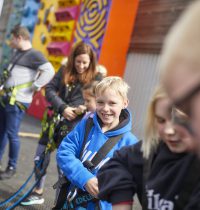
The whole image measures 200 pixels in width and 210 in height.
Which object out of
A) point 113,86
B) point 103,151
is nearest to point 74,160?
point 103,151

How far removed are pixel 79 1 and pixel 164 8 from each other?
7.74 feet

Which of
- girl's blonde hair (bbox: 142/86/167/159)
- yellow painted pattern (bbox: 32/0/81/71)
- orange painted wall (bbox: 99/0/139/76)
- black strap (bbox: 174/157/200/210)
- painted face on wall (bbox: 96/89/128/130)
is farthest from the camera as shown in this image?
yellow painted pattern (bbox: 32/0/81/71)

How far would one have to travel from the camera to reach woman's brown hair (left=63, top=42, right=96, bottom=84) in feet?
12.6

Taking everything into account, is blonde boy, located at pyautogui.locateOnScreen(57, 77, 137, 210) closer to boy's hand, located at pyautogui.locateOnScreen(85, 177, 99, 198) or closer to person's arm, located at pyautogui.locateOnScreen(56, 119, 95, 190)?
person's arm, located at pyautogui.locateOnScreen(56, 119, 95, 190)

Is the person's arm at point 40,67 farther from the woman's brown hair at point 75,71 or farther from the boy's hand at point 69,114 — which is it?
the boy's hand at point 69,114

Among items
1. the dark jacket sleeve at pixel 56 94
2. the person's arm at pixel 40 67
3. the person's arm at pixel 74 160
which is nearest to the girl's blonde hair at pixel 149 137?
the person's arm at pixel 74 160

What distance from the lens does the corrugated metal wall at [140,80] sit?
8.81 meters

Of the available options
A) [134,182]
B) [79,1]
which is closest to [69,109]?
[134,182]

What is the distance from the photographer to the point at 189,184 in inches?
44.8

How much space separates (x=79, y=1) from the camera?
1036 centimetres

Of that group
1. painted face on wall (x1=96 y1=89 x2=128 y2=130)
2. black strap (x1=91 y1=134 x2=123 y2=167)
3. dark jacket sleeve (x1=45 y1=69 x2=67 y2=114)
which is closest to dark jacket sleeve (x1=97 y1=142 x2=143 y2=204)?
black strap (x1=91 y1=134 x2=123 y2=167)

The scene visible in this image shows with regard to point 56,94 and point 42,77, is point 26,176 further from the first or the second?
point 56,94

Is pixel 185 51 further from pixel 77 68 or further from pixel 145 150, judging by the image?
pixel 77 68

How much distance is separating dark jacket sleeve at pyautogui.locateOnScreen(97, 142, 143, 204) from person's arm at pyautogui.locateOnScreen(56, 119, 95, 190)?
2.39 feet
